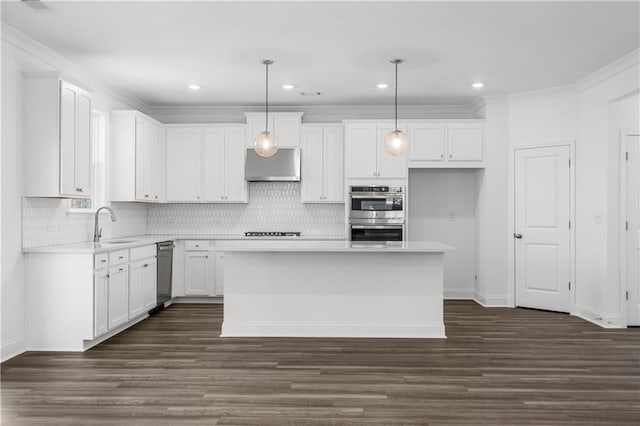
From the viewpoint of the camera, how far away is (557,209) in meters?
6.45

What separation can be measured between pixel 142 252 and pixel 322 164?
2.77 metres

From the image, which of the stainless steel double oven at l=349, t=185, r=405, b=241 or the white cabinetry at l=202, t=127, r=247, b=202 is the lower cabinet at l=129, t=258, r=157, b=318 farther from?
the stainless steel double oven at l=349, t=185, r=405, b=241

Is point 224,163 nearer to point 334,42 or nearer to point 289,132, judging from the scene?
point 289,132

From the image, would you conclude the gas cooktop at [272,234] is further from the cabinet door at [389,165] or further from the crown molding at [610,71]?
the crown molding at [610,71]

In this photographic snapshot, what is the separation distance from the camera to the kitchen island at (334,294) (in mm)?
5105

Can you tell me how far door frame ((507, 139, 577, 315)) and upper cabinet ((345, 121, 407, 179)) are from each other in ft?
4.73

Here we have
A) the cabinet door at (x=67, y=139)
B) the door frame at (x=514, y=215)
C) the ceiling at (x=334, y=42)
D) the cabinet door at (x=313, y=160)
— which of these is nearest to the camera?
the ceiling at (x=334, y=42)

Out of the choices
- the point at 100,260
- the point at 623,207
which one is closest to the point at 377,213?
the point at 623,207

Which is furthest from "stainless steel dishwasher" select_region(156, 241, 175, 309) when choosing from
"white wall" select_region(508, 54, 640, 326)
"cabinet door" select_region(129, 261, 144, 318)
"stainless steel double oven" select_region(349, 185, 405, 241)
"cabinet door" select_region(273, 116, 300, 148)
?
"white wall" select_region(508, 54, 640, 326)

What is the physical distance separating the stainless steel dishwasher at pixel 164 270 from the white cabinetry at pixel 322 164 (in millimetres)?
2006

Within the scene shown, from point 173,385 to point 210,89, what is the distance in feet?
13.3

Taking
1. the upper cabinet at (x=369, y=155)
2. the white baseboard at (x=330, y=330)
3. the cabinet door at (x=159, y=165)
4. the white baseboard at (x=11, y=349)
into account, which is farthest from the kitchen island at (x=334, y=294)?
the cabinet door at (x=159, y=165)

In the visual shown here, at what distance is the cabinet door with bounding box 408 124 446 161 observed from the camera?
700cm

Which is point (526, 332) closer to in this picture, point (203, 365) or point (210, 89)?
point (203, 365)
